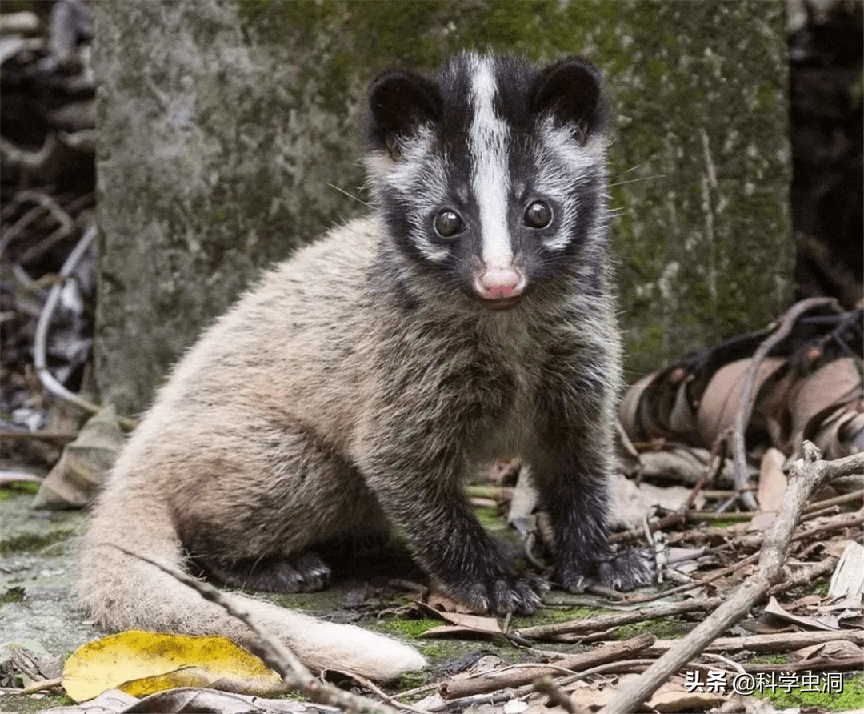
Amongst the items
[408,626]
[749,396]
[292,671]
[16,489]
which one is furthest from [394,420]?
[16,489]

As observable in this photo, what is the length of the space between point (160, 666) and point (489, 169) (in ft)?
6.30

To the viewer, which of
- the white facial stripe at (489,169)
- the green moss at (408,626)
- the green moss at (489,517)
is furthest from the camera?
the green moss at (489,517)

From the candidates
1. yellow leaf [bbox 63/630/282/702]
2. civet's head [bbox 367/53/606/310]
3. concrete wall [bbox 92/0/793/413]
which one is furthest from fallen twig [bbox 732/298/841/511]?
yellow leaf [bbox 63/630/282/702]

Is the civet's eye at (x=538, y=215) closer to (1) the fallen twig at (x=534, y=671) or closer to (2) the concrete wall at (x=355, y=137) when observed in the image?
(1) the fallen twig at (x=534, y=671)

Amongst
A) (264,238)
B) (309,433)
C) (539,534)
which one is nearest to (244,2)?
(264,238)

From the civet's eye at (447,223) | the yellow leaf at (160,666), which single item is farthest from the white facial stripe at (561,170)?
the yellow leaf at (160,666)

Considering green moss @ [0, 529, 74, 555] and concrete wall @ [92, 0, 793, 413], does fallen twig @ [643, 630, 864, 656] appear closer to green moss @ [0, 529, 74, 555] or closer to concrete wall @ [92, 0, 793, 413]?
concrete wall @ [92, 0, 793, 413]

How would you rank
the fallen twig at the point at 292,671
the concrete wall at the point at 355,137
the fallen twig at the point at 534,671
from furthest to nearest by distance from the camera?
the concrete wall at the point at 355,137 < the fallen twig at the point at 534,671 < the fallen twig at the point at 292,671

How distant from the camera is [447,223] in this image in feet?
13.5

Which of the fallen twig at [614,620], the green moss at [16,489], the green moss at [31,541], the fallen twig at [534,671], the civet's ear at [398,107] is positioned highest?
the civet's ear at [398,107]

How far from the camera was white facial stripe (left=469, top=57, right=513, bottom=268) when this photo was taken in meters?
3.92

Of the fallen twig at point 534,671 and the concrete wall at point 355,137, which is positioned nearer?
the fallen twig at point 534,671

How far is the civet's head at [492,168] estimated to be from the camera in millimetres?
3986

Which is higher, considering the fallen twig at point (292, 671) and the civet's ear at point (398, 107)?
the civet's ear at point (398, 107)
